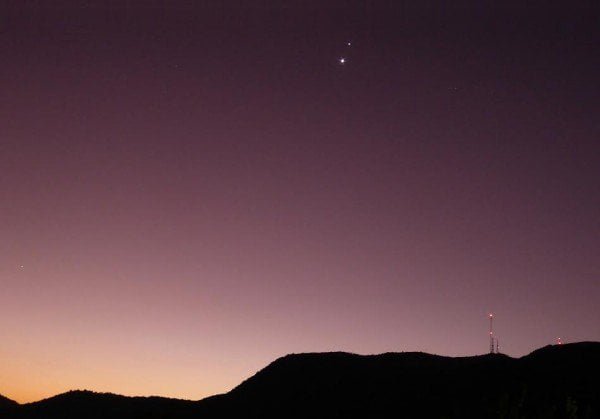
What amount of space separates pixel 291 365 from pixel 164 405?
1679 centimetres

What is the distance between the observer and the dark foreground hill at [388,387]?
40.9 metres

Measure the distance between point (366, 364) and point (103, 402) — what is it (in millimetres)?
34529

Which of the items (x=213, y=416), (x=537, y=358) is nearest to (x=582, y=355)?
(x=537, y=358)

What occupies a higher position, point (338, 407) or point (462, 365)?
point (462, 365)

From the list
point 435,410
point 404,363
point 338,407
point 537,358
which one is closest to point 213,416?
point 338,407

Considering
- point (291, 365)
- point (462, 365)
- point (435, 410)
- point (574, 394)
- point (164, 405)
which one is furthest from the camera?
point (164, 405)

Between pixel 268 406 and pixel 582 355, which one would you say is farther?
pixel 268 406

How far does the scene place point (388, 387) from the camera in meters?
48.8

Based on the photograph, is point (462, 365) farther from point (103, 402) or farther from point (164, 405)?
point (103, 402)

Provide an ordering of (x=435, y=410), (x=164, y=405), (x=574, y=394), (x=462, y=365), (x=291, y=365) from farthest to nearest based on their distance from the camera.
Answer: (x=164, y=405) → (x=291, y=365) → (x=462, y=365) → (x=435, y=410) → (x=574, y=394)

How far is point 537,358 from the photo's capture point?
46.7 meters

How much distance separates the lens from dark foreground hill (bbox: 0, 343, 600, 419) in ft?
134

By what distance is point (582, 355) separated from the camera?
45281 millimetres

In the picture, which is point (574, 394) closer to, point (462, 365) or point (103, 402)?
point (462, 365)
